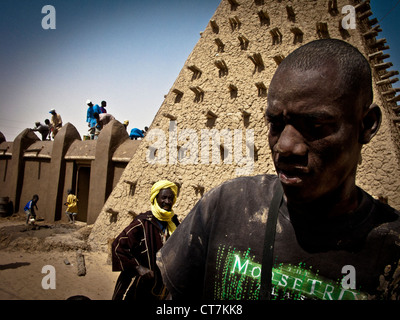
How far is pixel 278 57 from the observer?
17.3ft

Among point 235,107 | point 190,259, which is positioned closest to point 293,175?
point 190,259

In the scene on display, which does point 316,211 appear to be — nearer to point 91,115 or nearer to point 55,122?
point 91,115

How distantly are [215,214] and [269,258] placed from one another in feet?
0.85

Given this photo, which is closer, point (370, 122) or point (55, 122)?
point (370, 122)

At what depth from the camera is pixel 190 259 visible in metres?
1.06

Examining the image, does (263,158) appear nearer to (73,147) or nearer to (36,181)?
(73,147)

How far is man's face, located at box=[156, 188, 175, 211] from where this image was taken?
370 cm

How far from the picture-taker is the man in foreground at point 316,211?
835 mm

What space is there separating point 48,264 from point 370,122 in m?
7.33

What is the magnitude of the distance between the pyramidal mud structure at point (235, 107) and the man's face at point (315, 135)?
405 cm

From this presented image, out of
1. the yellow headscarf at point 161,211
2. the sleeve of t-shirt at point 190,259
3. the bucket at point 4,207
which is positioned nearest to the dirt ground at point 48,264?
the yellow headscarf at point 161,211

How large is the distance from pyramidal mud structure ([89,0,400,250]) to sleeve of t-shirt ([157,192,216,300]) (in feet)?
13.5

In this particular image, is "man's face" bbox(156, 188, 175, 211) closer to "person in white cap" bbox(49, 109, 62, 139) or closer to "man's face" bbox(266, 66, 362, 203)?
"man's face" bbox(266, 66, 362, 203)
